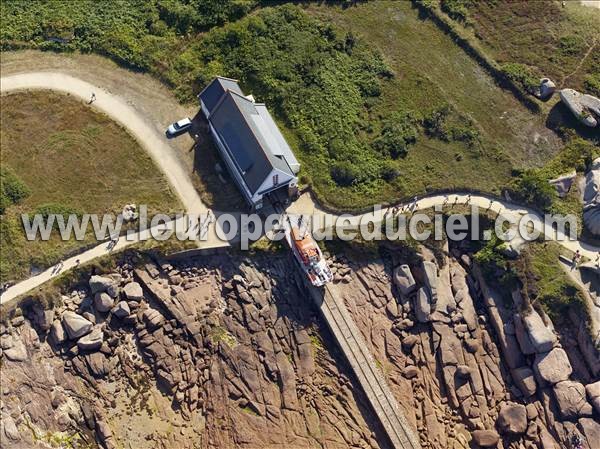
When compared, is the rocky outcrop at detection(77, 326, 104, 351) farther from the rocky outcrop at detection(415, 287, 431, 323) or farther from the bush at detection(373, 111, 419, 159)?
the bush at detection(373, 111, 419, 159)

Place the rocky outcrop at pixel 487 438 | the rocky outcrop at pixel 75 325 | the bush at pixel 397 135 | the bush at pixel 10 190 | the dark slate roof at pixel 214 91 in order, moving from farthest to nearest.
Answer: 1. the bush at pixel 397 135
2. the dark slate roof at pixel 214 91
3. the bush at pixel 10 190
4. the rocky outcrop at pixel 75 325
5. the rocky outcrop at pixel 487 438

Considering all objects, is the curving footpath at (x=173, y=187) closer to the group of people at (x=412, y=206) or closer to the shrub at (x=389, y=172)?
the group of people at (x=412, y=206)

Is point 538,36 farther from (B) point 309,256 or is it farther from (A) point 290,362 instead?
(A) point 290,362

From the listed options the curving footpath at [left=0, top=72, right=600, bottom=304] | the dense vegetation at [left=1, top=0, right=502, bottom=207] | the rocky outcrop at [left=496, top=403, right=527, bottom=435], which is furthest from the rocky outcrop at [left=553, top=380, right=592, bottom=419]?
the dense vegetation at [left=1, top=0, right=502, bottom=207]

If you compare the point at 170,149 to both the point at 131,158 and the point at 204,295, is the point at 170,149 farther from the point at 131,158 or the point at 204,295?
the point at 204,295

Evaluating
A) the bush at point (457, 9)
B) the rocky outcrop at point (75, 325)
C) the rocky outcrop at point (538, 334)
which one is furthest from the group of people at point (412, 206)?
the rocky outcrop at point (75, 325)

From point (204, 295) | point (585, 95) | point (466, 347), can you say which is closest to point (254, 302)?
point (204, 295)
